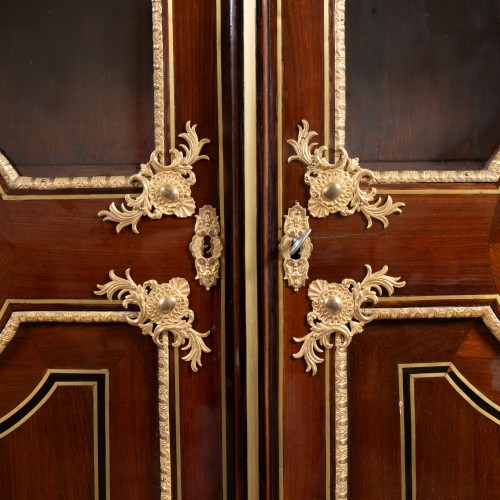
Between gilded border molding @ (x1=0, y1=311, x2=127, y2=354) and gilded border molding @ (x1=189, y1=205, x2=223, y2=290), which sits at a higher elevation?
gilded border molding @ (x1=189, y1=205, x2=223, y2=290)

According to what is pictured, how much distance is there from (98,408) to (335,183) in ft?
1.33

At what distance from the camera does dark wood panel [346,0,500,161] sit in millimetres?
567

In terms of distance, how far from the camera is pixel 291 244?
554 mm

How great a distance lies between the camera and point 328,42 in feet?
1.81

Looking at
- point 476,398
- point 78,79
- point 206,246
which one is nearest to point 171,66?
point 78,79

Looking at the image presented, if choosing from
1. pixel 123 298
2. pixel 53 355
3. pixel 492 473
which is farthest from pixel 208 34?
pixel 492 473

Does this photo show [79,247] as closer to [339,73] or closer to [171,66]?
[171,66]

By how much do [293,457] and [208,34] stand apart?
1.73 feet

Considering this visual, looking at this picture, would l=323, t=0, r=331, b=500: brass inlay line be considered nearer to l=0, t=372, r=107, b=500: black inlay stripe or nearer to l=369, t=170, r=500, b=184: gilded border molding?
l=369, t=170, r=500, b=184: gilded border molding

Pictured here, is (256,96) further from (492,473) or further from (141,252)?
(492,473)

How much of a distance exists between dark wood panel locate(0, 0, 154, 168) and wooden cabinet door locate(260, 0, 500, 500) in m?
0.18

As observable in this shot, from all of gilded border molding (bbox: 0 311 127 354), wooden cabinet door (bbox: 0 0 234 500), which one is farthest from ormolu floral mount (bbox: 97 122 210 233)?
gilded border molding (bbox: 0 311 127 354)

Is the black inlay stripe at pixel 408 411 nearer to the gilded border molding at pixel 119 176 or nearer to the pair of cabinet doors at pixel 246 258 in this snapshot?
the pair of cabinet doors at pixel 246 258

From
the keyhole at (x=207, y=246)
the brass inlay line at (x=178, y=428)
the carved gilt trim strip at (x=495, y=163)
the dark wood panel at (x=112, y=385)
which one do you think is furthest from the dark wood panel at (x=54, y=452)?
the carved gilt trim strip at (x=495, y=163)
